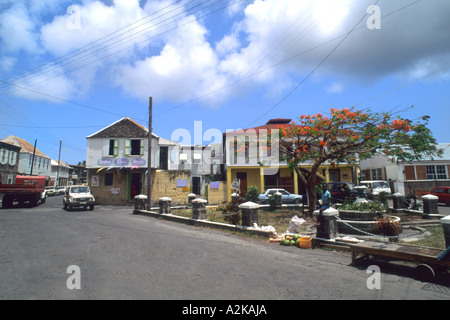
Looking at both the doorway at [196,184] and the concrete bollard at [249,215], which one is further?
the doorway at [196,184]

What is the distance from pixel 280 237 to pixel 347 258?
2.34m

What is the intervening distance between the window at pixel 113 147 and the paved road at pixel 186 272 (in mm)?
18655

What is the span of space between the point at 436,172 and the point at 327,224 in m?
25.1

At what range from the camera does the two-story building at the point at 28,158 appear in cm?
4009

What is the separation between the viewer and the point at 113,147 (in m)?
26.2

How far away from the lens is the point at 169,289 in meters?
4.18

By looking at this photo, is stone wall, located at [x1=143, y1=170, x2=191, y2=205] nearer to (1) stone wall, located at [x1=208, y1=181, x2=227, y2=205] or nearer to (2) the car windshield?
(1) stone wall, located at [x1=208, y1=181, x2=227, y2=205]

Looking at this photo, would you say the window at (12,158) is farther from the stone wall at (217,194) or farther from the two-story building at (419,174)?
the two-story building at (419,174)

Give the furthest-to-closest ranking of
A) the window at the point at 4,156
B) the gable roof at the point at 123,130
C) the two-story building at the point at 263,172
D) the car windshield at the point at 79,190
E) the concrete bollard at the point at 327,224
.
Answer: the window at the point at 4,156, the gable roof at the point at 123,130, the two-story building at the point at 263,172, the car windshield at the point at 79,190, the concrete bollard at the point at 327,224

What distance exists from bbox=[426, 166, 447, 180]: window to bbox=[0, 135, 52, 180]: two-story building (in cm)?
4744

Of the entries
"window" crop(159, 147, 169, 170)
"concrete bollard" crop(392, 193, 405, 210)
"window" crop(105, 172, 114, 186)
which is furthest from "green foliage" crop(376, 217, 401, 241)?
"window" crop(159, 147, 169, 170)

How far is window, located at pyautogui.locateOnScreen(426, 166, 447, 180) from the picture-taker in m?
25.4

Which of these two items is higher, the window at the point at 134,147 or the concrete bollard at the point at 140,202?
the window at the point at 134,147

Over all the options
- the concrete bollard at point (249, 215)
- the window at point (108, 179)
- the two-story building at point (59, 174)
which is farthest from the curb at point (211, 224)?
the two-story building at point (59, 174)
